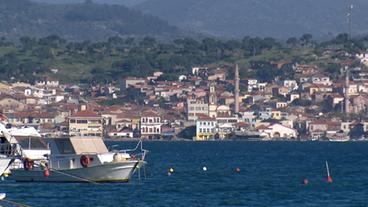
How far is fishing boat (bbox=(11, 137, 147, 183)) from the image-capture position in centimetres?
7562

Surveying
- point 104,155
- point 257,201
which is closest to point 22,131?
point 104,155

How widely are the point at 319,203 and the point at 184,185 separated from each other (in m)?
14.5

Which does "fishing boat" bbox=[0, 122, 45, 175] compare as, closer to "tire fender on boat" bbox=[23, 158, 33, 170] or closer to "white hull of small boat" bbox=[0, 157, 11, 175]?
"white hull of small boat" bbox=[0, 157, 11, 175]

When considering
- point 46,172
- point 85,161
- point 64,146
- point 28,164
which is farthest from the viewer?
point 64,146

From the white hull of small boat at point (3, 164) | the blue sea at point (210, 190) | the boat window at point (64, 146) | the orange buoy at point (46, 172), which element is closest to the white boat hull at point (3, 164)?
the white hull of small boat at point (3, 164)

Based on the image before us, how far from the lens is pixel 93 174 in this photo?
7588 cm

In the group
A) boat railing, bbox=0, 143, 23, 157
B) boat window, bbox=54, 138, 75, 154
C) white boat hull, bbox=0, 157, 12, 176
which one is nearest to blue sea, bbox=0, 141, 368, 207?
white boat hull, bbox=0, 157, 12, 176

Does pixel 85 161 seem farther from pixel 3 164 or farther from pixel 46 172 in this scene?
pixel 3 164

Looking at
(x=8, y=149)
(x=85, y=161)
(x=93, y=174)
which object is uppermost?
(x=8, y=149)

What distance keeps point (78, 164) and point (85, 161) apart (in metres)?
0.86

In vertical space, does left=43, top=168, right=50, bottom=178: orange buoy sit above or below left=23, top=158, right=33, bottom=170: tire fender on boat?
below

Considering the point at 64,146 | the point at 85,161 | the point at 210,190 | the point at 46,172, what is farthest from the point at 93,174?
the point at 210,190

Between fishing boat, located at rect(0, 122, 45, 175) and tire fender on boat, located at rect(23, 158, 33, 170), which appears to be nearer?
fishing boat, located at rect(0, 122, 45, 175)

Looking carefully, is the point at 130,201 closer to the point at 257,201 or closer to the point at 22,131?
the point at 257,201
